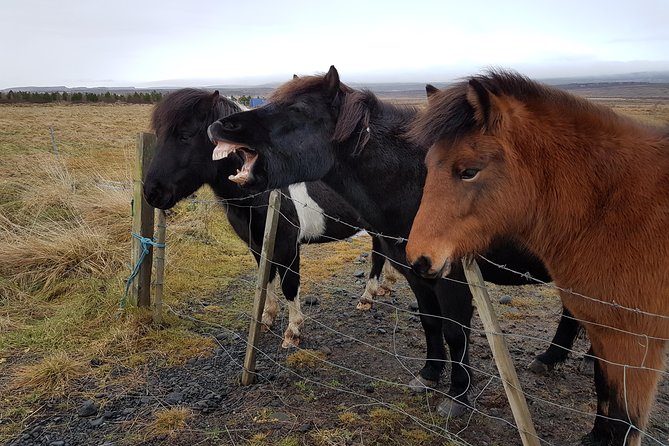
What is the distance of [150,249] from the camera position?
497 centimetres

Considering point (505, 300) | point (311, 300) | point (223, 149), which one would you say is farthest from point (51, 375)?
point (505, 300)

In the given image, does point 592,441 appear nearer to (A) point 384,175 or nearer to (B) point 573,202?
(B) point 573,202

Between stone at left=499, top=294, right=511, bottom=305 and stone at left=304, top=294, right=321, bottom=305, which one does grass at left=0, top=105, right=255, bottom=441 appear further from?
stone at left=499, top=294, right=511, bottom=305

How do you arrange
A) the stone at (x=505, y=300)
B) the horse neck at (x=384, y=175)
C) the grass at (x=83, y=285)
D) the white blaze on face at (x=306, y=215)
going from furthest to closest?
the stone at (x=505, y=300) < the white blaze on face at (x=306, y=215) < the grass at (x=83, y=285) < the horse neck at (x=384, y=175)

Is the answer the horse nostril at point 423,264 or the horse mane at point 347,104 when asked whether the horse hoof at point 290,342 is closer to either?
the horse mane at point 347,104

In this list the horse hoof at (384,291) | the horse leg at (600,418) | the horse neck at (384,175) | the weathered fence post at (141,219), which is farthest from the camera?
the horse hoof at (384,291)

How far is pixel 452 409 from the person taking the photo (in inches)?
143

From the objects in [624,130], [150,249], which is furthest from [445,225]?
[150,249]

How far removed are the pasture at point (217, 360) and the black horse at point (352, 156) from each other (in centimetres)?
51

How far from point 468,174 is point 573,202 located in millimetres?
538

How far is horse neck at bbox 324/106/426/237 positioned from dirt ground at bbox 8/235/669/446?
32.6 inches

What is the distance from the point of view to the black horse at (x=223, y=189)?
4492mm

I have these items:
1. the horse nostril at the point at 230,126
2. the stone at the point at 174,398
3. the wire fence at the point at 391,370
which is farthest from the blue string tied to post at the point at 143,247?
the horse nostril at the point at 230,126

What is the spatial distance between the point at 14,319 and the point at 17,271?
1188mm
